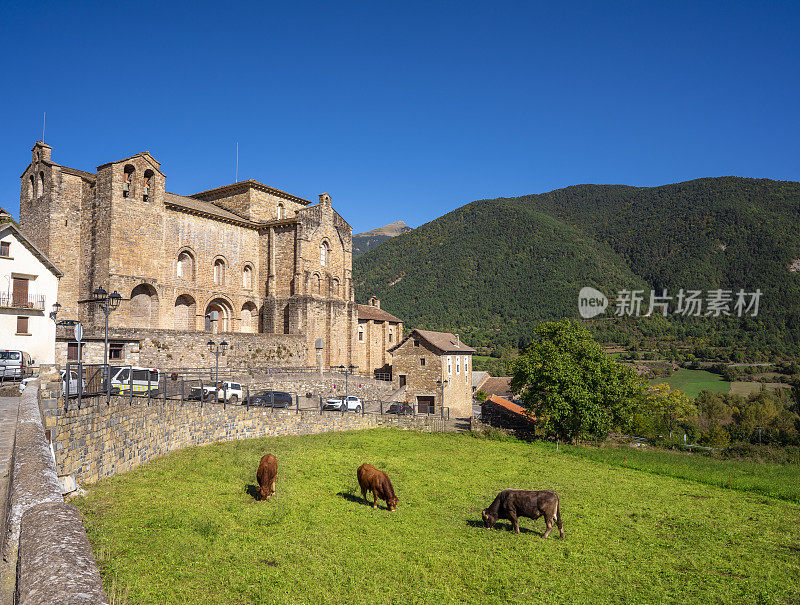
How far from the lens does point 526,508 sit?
11.6m

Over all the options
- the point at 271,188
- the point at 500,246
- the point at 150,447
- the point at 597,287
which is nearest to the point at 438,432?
the point at 150,447

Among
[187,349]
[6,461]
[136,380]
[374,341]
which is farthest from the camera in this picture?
[374,341]

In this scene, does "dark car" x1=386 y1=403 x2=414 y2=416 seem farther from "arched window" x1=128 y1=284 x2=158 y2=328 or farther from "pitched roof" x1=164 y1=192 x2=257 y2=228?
"pitched roof" x1=164 y1=192 x2=257 y2=228

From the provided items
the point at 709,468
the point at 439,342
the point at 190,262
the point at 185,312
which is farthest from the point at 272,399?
the point at 439,342

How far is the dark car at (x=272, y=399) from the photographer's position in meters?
25.7

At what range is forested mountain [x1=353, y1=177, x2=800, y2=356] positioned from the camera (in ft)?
344

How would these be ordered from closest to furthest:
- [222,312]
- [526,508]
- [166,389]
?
1. [526,508]
2. [166,389]
3. [222,312]

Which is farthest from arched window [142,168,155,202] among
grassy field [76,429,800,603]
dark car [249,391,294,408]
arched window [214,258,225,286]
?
grassy field [76,429,800,603]

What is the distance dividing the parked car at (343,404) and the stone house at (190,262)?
7.66 metres

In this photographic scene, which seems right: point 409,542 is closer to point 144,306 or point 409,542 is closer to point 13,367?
point 13,367

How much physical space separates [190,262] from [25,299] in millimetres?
13885

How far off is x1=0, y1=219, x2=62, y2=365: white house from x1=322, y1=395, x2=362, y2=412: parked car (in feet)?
48.6

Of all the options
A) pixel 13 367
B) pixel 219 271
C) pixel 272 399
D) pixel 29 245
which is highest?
pixel 219 271

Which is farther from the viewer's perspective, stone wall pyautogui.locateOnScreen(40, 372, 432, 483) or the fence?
→ the fence
